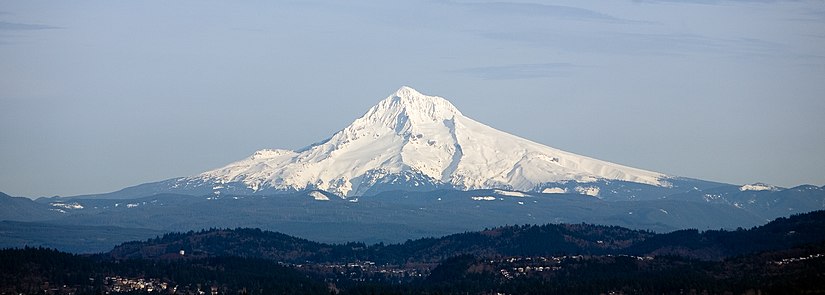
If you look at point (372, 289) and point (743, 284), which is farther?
point (372, 289)

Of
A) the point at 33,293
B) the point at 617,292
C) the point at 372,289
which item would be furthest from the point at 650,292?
the point at 33,293

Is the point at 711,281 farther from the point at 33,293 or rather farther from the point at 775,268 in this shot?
the point at 33,293

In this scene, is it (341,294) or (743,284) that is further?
(341,294)

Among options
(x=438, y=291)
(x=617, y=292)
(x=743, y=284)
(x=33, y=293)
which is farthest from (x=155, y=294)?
(x=743, y=284)

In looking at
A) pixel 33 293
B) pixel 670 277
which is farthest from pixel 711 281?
pixel 33 293

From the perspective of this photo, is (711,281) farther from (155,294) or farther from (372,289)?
(155,294)

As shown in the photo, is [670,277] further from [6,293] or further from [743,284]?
[6,293]

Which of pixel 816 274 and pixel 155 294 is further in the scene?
pixel 155 294
